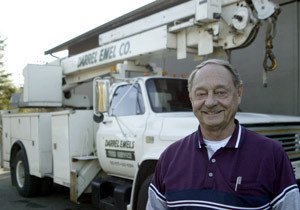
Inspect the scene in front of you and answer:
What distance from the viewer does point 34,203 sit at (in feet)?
27.0

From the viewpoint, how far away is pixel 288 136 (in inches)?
195

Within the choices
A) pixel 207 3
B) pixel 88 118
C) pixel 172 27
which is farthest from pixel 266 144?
pixel 88 118

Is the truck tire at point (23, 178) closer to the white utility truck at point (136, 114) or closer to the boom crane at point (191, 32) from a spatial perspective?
the white utility truck at point (136, 114)

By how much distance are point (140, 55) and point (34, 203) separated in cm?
379

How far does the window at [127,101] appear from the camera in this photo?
18.9ft

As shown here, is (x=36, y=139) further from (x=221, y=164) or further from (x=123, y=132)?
(x=221, y=164)

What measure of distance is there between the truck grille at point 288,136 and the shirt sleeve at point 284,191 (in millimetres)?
2798

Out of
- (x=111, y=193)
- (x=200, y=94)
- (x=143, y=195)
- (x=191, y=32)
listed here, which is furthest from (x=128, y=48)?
(x=200, y=94)

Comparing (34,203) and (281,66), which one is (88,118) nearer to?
(34,203)

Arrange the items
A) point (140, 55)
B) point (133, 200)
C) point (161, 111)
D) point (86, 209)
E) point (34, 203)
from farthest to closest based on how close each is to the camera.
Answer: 1. point (34, 203)
2. point (86, 209)
3. point (140, 55)
4. point (161, 111)
5. point (133, 200)

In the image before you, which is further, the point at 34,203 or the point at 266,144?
the point at 34,203

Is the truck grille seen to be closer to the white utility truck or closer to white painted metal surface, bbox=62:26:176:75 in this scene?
the white utility truck

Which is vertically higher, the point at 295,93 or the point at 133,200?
the point at 295,93

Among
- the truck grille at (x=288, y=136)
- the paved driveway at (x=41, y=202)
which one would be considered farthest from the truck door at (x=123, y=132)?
the truck grille at (x=288, y=136)
